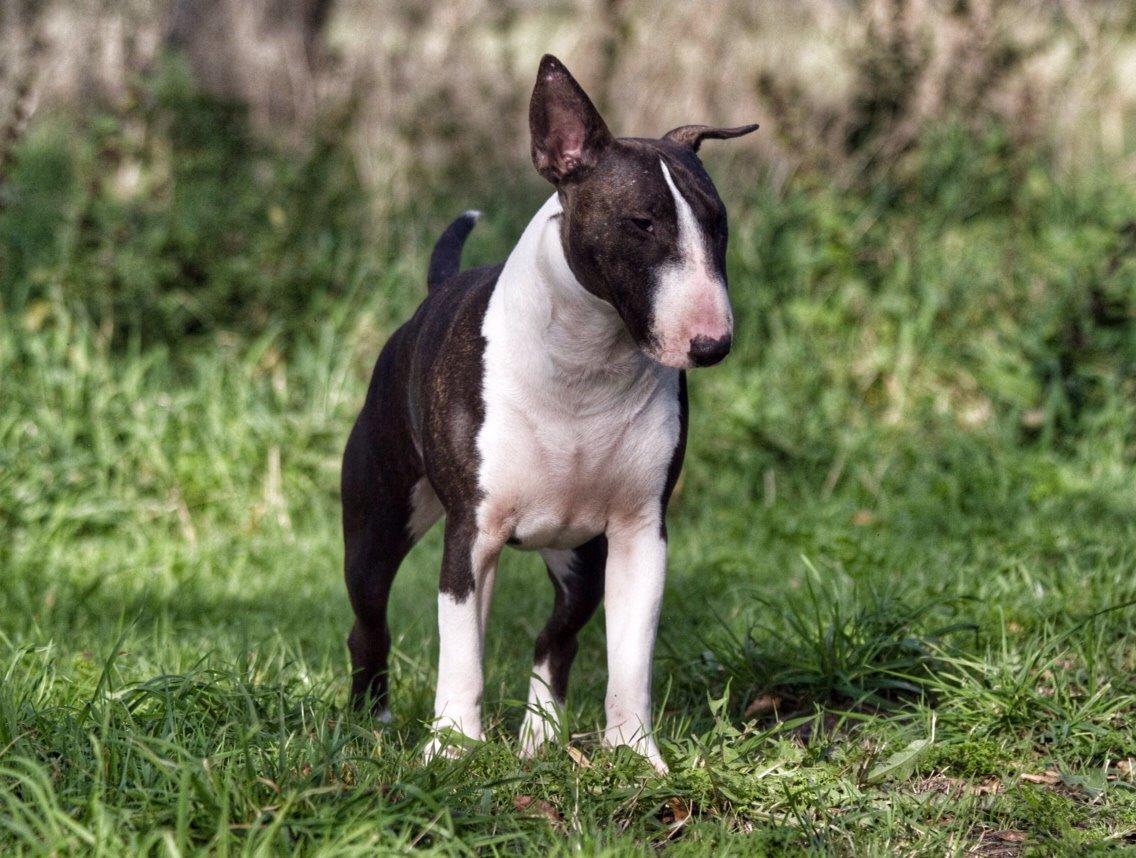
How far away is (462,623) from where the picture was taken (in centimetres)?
330

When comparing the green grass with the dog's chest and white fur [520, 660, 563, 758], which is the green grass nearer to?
white fur [520, 660, 563, 758]

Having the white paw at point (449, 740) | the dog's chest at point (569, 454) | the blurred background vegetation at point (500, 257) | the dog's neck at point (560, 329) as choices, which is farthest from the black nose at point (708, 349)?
the white paw at point (449, 740)

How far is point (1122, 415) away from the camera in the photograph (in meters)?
5.94

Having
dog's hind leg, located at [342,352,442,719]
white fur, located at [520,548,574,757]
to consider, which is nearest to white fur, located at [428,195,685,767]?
white fur, located at [520,548,574,757]

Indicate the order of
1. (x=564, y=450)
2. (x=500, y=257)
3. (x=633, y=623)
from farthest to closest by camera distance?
(x=500, y=257) < (x=633, y=623) < (x=564, y=450)

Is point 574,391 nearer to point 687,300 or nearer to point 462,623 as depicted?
point 687,300

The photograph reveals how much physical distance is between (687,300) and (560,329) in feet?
1.43

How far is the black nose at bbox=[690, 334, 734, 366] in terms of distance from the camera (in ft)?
9.11

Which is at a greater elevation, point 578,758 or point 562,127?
point 562,127

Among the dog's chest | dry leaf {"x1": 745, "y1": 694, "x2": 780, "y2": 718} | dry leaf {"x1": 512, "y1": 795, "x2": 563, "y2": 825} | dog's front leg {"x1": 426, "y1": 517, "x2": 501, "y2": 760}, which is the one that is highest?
the dog's chest

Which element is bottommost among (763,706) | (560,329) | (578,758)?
(763,706)

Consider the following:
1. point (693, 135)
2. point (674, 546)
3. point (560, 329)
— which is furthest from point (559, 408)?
point (674, 546)

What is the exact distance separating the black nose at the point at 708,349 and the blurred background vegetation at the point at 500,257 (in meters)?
0.92

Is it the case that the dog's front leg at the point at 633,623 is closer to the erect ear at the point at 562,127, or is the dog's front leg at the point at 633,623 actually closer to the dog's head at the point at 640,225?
the dog's head at the point at 640,225
